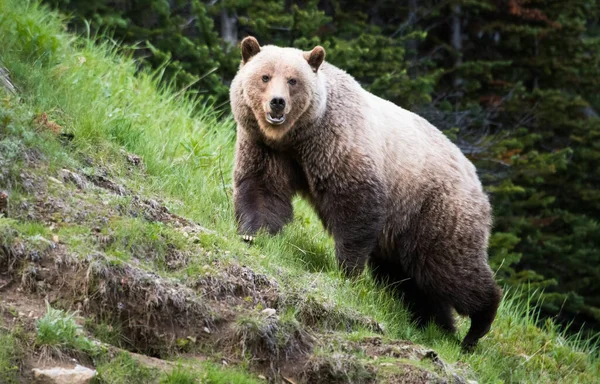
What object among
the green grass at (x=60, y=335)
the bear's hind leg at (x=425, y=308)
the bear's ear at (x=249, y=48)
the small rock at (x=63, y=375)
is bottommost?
the bear's hind leg at (x=425, y=308)

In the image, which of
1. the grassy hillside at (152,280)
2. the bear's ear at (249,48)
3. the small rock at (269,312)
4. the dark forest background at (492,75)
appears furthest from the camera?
the dark forest background at (492,75)

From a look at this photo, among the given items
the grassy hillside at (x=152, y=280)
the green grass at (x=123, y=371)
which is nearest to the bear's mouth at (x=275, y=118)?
the grassy hillside at (x=152, y=280)

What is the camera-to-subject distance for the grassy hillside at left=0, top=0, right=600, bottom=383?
15.5 ft

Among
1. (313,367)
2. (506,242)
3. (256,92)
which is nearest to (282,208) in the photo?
(256,92)

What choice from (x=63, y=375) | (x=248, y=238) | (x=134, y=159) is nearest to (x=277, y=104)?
(x=248, y=238)

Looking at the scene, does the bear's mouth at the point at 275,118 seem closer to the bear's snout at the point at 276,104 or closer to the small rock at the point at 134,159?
the bear's snout at the point at 276,104

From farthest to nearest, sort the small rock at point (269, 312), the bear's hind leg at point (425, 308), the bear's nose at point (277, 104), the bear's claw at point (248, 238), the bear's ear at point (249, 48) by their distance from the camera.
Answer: the bear's hind leg at point (425, 308), the bear's ear at point (249, 48), the bear's nose at point (277, 104), the bear's claw at point (248, 238), the small rock at point (269, 312)

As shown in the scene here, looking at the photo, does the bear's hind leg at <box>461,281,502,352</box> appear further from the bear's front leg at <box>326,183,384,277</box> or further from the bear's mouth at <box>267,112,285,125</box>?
the bear's mouth at <box>267,112,285,125</box>

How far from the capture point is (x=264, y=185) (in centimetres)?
680

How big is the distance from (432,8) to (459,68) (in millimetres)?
994

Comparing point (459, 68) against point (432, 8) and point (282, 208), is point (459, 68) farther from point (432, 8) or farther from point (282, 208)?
point (282, 208)

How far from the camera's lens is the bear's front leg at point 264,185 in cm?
671

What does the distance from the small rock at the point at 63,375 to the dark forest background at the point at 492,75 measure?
6.67 meters

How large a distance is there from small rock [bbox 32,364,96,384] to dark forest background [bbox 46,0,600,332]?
6.67 meters
